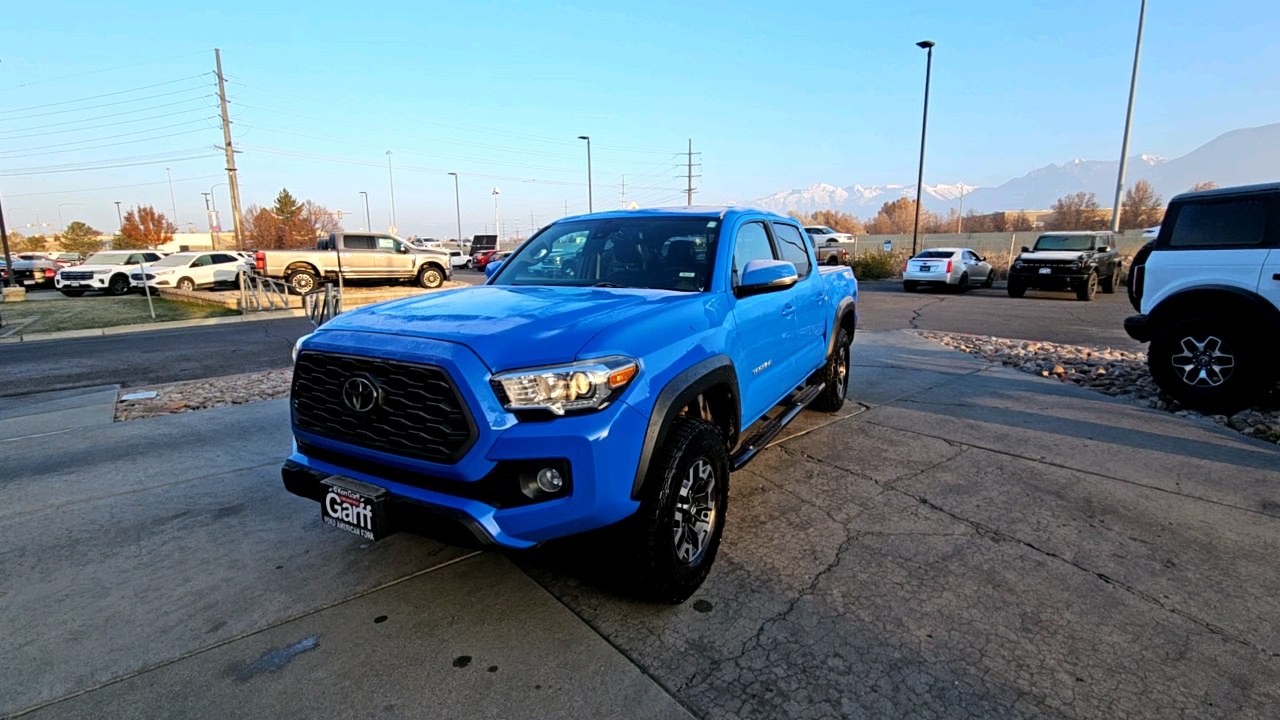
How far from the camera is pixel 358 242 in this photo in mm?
20406

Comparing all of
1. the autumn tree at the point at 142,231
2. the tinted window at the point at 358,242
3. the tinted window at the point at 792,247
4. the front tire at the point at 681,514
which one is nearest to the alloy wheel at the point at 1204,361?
the tinted window at the point at 792,247

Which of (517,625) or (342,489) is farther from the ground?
(342,489)

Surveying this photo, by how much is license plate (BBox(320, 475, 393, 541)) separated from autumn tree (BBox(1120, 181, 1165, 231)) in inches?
2594

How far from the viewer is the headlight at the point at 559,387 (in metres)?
2.29

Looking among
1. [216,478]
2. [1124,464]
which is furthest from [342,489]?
[1124,464]

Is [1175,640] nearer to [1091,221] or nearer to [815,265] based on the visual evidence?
[815,265]

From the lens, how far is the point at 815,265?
17.3 feet

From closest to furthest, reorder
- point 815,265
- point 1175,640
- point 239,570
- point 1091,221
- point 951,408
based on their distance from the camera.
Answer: point 1175,640 < point 239,570 < point 815,265 < point 951,408 < point 1091,221

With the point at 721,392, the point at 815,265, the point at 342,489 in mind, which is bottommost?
the point at 342,489

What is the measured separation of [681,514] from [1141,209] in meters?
74.1

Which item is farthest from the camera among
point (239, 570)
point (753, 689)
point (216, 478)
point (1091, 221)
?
point (1091, 221)

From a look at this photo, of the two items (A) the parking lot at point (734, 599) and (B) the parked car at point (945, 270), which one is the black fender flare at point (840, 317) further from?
(B) the parked car at point (945, 270)

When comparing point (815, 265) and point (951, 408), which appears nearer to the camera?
point (815, 265)

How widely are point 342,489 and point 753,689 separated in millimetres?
1772
